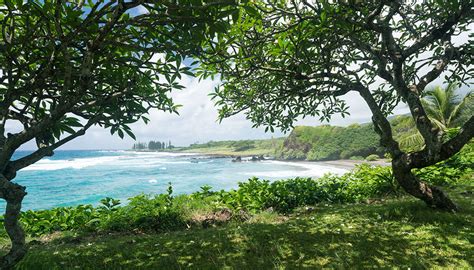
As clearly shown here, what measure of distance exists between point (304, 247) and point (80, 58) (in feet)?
14.4

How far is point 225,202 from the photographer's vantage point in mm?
8492

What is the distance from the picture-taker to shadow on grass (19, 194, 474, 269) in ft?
13.1

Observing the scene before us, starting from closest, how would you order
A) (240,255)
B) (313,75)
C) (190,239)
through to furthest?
1. (240,255)
2. (190,239)
3. (313,75)

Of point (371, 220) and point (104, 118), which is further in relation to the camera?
point (371, 220)

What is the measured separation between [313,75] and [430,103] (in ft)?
74.5

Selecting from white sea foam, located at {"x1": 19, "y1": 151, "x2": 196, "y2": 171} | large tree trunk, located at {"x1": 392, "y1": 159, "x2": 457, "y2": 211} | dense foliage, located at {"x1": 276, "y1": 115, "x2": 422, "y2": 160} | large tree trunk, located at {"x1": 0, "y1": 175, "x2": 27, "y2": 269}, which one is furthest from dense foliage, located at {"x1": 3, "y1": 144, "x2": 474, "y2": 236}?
white sea foam, located at {"x1": 19, "y1": 151, "x2": 196, "y2": 171}

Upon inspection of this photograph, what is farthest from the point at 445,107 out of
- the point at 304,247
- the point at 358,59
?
the point at 304,247

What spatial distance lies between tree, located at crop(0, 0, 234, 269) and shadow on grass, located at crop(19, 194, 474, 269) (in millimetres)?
1462

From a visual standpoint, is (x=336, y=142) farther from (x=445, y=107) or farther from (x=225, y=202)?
(x=225, y=202)

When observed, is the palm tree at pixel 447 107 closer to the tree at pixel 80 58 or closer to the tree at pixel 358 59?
the tree at pixel 358 59

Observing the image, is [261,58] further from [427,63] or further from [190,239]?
[427,63]

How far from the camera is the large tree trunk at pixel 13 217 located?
3.09 m

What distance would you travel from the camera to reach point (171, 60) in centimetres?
405

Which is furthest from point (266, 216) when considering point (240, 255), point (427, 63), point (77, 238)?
point (427, 63)
